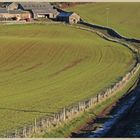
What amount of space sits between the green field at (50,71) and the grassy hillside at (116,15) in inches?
697

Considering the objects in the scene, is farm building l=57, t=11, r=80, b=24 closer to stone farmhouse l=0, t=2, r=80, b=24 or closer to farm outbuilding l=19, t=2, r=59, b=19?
stone farmhouse l=0, t=2, r=80, b=24

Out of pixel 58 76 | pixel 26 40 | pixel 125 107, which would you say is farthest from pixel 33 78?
pixel 26 40

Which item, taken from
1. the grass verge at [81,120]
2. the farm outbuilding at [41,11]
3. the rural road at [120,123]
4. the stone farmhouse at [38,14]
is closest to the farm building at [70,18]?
the stone farmhouse at [38,14]

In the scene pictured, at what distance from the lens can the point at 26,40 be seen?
83.9 metres

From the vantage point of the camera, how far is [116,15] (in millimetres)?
135375

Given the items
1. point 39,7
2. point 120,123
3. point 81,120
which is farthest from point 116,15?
point 81,120

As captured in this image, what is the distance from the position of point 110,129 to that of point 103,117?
3716 millimetres

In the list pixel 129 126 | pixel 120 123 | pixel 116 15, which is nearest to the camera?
pixel 129 126

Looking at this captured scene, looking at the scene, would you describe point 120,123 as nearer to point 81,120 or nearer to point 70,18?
point 81,120

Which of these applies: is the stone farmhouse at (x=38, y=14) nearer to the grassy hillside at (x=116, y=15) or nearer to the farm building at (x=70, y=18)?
the farm building at (x=70, y=18)

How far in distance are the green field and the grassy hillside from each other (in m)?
17.7

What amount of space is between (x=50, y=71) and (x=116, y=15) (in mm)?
79232

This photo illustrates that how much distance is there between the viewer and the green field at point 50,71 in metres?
38.6

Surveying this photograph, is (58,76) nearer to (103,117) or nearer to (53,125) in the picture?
(103,117)
